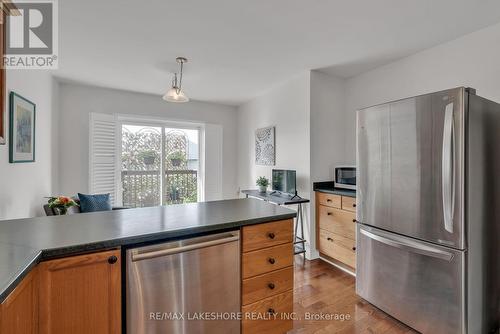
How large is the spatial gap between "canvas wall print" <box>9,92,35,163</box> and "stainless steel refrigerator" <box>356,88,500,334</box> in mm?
3292

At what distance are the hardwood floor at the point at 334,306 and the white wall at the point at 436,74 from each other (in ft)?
5.27

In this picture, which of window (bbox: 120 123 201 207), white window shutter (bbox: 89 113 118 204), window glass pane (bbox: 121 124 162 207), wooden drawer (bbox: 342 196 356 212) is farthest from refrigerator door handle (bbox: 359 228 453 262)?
white window shutter (bbox: 89 113 118 204)

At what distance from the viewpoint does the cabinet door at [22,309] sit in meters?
0.77

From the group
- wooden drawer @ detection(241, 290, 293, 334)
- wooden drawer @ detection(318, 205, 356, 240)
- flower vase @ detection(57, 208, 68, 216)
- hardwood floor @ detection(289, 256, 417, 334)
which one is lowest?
hardwood floor @ detection(289, 256, 417, 334)

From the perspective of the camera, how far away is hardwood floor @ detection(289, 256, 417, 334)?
72.8 inches

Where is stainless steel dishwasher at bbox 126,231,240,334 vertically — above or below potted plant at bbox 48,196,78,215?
below

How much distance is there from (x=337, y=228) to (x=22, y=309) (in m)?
2.72

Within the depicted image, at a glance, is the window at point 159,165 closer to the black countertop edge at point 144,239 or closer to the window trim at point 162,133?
the window trim at point 162,133

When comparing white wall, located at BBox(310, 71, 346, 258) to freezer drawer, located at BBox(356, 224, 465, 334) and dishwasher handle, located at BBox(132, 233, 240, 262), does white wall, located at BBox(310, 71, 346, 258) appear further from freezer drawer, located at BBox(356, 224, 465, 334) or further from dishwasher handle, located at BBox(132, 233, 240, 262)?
dishwasher handle, located at BBox(132, 233, 240, 262)

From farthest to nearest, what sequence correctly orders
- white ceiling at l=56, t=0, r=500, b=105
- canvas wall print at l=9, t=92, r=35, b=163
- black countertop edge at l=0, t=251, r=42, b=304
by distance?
canvas wall print at l=9, t=92, r=35, b=163
white ceiling at l=56, t=0, r=500, b=105
black countertop edge at l=0, t=251, r=42, b=304

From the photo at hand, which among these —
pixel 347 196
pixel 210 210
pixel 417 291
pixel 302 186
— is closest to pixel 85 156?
pixel 210 210

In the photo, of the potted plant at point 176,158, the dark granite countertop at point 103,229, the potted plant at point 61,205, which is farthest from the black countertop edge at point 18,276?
the potted plant at point 176,158

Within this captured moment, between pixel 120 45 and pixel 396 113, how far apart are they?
8.90 feet

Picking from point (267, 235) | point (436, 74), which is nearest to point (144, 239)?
point (267, 235)
